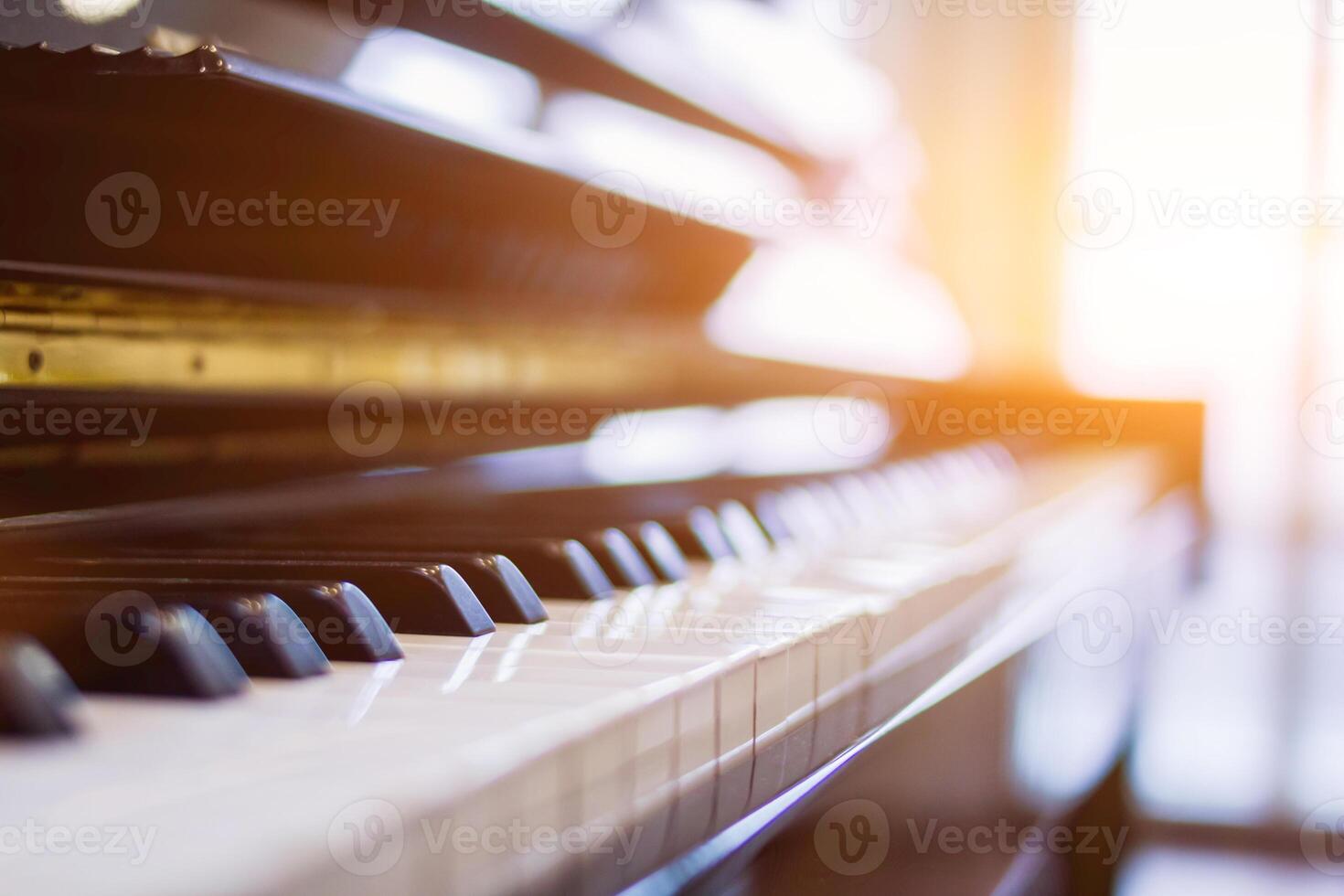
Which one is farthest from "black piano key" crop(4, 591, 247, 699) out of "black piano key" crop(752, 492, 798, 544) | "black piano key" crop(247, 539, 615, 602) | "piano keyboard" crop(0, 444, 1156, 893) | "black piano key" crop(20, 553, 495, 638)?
"black piano key" crop(752, 492, 798, 544)

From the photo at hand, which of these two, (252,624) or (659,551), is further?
(659,551)

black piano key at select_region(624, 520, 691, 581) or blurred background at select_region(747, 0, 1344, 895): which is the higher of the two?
blurred background at select_region(747, 0, 1344, 895)

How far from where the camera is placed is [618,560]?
98 centimetres

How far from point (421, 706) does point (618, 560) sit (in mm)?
454

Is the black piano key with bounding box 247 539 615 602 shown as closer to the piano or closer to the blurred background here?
→ the piano

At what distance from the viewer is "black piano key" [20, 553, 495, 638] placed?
71cm

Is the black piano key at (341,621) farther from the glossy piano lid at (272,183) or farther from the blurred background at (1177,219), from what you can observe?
the blurred background at (1177,219)

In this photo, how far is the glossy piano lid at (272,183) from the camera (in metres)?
0.69

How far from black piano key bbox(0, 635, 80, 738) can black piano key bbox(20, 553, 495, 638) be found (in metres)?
0.26

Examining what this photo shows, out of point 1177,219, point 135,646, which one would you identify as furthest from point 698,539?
point 1177,219

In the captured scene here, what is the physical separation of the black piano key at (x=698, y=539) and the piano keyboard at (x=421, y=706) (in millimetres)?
83

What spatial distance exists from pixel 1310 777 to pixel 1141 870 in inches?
46.3

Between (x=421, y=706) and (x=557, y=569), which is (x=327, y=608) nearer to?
(x=421, y=706)

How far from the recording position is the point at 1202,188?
21.4 feet
